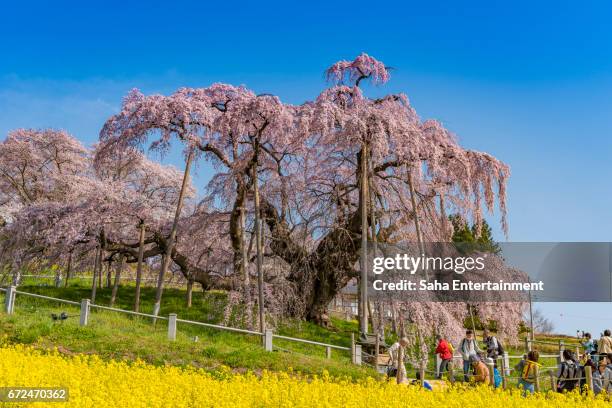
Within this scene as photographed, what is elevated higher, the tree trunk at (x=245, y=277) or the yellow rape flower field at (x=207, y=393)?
the tree trunk at (x=245, y=277)

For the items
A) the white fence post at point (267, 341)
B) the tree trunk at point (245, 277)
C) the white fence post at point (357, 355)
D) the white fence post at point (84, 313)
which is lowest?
the white fence post at point (357, 355)

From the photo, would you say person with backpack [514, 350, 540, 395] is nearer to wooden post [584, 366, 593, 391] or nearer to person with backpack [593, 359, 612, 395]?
wooden post [584, 366, 593, 391]

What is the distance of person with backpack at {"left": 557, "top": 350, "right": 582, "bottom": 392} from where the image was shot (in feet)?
46.0

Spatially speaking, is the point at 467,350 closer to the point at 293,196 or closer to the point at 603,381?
the point at 603,381

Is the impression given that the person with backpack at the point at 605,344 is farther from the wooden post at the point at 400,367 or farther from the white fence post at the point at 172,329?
the white fence post at the point at 172,329

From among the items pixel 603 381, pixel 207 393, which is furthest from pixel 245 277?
pixel 207 393

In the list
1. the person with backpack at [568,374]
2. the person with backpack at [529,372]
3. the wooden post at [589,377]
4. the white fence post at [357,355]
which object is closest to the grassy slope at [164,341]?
the white fence post at [357,355]

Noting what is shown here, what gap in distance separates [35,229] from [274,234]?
1106 centimetres

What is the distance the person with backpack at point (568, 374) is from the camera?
46.0ft

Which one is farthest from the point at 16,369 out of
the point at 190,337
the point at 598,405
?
the point at 598,405

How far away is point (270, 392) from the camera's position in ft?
33.1

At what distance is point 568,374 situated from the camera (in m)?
14.1

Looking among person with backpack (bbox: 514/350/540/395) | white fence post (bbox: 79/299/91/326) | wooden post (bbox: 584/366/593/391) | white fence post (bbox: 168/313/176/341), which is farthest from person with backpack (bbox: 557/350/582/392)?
white fence post (bbox: 79/299/91/326)

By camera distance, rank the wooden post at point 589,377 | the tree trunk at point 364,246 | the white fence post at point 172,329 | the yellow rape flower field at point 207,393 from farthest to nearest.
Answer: the tree trunk at point 364,246, the white fence post at point 172,329, the wooden post at point 589,377, the yellow rape flower field at point 207,393
